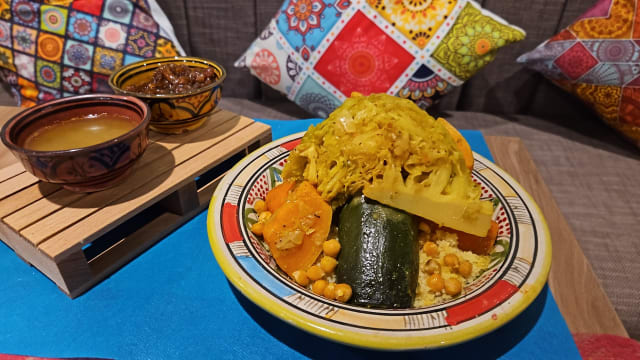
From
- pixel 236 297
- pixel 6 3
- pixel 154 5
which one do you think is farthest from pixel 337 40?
pixel 6 3

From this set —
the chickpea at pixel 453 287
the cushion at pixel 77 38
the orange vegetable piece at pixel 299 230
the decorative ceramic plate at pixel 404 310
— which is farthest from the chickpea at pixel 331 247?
the cushion at pixel 77 38

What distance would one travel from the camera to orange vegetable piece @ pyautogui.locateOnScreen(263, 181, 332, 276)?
33.8 inches

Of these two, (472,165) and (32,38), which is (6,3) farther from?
(472,165)

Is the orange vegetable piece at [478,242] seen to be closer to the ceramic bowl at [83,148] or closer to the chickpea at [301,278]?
the chickpea at [301,278]

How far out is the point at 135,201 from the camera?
95 centimetres

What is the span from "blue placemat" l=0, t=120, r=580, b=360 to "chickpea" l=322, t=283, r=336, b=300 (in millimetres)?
111

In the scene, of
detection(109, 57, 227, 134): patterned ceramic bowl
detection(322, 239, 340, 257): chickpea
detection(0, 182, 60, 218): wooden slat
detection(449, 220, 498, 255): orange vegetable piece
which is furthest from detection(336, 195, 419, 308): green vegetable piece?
detection(0, 182, 60, 218): wooden slat

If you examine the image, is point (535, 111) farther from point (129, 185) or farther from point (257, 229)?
point (129, 185)

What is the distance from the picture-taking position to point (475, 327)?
0.67 metres

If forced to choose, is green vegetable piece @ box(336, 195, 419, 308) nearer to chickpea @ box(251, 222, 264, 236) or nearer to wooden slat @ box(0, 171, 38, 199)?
chickpea @ box(251, 222, 264, 236)

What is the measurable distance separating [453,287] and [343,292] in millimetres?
221

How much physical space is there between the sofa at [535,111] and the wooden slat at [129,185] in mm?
802

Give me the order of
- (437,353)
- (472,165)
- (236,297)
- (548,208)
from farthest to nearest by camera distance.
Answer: (548,208)
(472,165)
(236,297)
(437,353)

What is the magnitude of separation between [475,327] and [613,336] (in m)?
0.53
